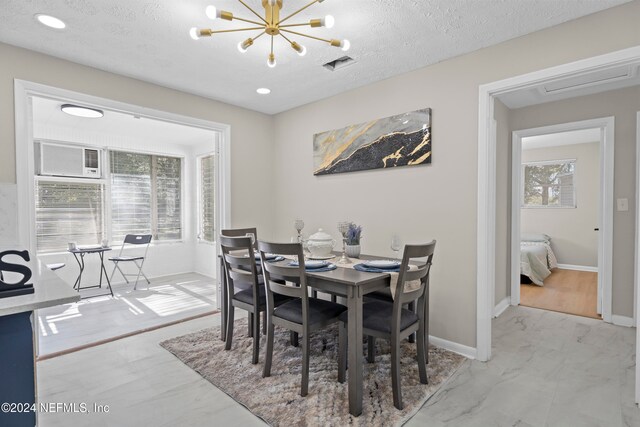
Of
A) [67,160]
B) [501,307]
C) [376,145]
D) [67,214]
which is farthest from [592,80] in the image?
[67,214]

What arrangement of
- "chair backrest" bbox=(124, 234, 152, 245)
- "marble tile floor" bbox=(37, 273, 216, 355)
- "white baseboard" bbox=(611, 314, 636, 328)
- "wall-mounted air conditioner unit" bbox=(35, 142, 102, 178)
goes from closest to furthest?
1. "marble tile floor" bbox=(37, 273, 216, 355)
2. "white baseboard" bbox=(611, 314, 636, 328)
3. "wall-mounted air conditioner unit" bbox=(35, 142, 102, 178)
4. "chair backrest" bbox=(124, 234, 152, 245)

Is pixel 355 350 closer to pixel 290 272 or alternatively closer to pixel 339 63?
pixel 290 272

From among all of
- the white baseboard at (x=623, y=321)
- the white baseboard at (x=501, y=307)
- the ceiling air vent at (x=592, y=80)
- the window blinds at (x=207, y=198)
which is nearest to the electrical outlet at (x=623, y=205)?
the white baseboard at (x=623, y=321)

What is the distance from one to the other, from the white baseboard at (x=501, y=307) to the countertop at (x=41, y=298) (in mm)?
3742

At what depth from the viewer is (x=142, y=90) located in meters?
3.20

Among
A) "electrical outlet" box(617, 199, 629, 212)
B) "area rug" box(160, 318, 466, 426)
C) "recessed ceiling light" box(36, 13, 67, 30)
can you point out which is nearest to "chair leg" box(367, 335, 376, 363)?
"area rug" box(160, 318, 466, 426)

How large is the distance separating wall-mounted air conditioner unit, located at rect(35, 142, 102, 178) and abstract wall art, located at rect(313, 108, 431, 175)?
3.58 metres

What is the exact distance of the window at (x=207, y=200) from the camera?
18.6 feet

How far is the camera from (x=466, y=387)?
2.19 meters

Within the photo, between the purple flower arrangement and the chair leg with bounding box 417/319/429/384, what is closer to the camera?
the chair leg with bounding box 417/319/429/384

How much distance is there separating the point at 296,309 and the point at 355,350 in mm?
523

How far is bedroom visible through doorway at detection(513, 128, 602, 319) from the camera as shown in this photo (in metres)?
5.29

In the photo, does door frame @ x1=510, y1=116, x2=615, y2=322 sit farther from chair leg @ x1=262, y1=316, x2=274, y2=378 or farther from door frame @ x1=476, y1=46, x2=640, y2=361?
chair leg @ x1=262, y1=316, x2=274, y2=378

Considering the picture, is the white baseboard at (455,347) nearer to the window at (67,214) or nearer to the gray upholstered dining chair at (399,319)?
the gray upholstered dining chair at (399,319)
